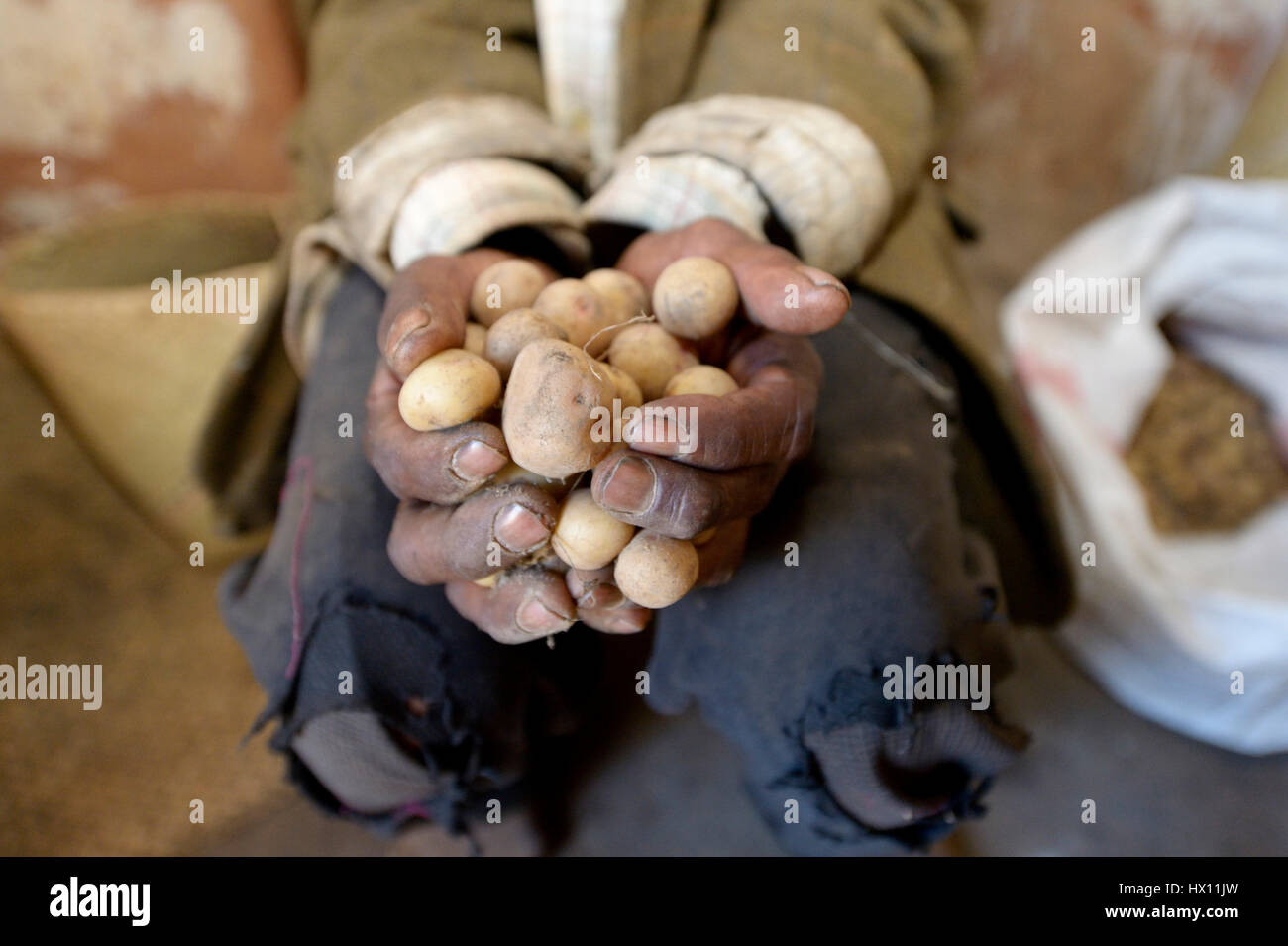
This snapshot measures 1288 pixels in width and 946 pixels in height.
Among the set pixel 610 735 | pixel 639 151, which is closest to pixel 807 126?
pixel 639 151

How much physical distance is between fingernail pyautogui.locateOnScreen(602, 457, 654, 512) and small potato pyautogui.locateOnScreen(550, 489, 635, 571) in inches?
1.2

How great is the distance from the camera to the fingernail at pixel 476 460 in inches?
20.3

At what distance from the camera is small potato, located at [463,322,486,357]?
0.58 meters

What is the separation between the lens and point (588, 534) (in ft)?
1.69

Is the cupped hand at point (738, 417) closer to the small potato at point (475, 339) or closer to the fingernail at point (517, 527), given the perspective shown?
the fingernail at point (517, 527)

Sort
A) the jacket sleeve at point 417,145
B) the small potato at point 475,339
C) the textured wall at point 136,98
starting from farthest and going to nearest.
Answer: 1. the textured wall at point 136,98
2. the jacket sleeve at point 417,145
3. the small potato at point 475,339

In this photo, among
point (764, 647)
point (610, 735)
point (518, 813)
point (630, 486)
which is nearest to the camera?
point (630, 486)

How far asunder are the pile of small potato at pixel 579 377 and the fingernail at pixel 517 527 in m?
0.02

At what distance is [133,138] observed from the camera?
1.18 metres

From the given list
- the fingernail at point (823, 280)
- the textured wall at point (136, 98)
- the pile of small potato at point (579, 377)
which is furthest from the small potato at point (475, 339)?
the textured wall at point (136, 98)

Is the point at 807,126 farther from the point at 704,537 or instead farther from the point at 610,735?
the point at 610,735

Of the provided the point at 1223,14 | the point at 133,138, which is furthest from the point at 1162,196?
the point at 133,138

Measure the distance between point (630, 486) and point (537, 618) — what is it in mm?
120
